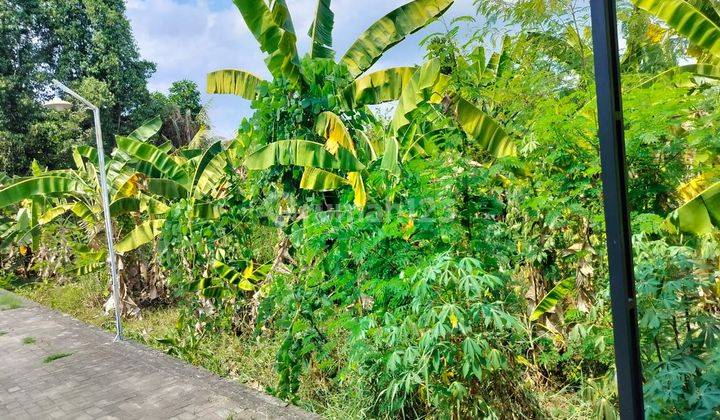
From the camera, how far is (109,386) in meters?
5.31

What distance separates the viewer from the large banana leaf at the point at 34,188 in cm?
868

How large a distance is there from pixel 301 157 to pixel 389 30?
7.20ft

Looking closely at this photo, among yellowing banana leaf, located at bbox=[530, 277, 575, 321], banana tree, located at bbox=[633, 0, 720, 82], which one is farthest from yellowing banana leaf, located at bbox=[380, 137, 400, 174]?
banana tree, located at bbox=[633, 0, 720, 82]

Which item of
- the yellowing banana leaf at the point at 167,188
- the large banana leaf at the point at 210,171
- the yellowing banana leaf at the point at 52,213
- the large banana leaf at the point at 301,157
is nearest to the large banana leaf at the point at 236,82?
the large banana leaf at the point at 210,171

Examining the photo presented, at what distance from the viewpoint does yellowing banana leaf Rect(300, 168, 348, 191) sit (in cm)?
470

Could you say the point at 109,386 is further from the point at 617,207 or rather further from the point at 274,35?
the point at 617,207

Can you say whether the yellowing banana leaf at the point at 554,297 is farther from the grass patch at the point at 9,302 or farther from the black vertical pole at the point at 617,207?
the grass patch at the point at 9,302

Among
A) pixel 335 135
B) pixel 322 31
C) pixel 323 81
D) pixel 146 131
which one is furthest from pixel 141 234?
pixel 335 135

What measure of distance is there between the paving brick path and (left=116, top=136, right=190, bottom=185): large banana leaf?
2.50 m

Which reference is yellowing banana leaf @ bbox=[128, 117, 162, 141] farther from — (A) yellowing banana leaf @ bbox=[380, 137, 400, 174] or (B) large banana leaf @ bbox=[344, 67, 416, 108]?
(A) yellowing banana leaf @ bbox=[380, 137, 400, 174]

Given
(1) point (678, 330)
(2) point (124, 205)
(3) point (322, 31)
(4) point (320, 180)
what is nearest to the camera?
(1) point (678, 330)

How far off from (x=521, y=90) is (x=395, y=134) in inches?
44.5

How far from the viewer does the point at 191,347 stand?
6512 mm

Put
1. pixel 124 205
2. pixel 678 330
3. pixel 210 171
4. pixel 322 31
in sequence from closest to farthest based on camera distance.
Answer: pixel 678 330, pixel 322 31, pixel 210 171, pixel 124 205
